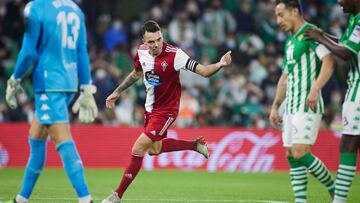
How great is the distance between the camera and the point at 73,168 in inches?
336

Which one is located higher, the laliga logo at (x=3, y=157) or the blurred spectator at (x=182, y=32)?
the blurred spectator at (x=182, y=32)

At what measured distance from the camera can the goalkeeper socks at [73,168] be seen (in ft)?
27.9

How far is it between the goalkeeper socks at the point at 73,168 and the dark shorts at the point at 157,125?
7.94 ft

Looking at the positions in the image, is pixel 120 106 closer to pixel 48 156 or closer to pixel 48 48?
pixel 48 156

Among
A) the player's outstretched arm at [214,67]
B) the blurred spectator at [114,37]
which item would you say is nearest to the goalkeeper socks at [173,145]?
the player's outstretched arm at [214,67]

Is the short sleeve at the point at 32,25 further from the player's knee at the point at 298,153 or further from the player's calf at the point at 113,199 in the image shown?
the player's knee at the point at 298,153

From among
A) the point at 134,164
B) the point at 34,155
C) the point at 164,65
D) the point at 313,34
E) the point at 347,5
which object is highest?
the point at 347,5

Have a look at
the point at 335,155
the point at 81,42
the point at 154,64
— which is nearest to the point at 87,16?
the point at 335,155

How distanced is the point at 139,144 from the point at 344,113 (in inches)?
121

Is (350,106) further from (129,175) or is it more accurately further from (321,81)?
(129,175)

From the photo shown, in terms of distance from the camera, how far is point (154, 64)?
11062 mm

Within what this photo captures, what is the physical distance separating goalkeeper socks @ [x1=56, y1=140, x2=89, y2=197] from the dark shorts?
2.42 m

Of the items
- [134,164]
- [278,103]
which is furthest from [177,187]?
[278,103]

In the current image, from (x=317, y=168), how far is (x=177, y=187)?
547cm
